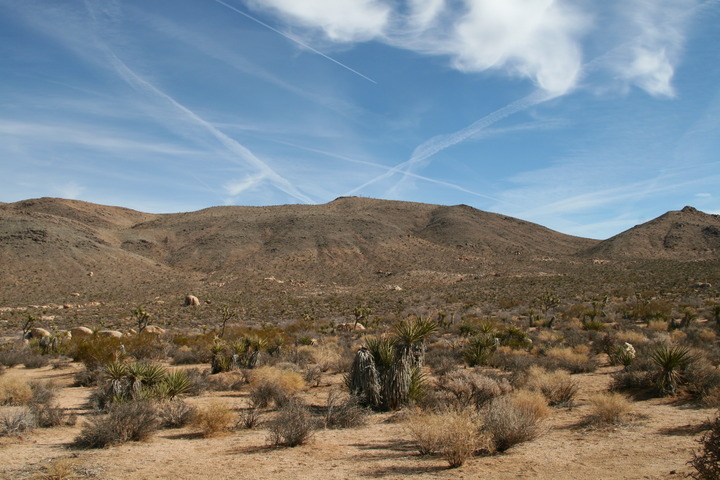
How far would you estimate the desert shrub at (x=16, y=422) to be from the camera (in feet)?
30.1

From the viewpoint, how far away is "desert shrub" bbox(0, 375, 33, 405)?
11.9 meters

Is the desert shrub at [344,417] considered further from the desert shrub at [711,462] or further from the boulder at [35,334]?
the boulder at [35,334]

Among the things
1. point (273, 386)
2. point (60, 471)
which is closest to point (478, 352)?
point (273, 386)

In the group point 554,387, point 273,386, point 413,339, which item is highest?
point 413,339

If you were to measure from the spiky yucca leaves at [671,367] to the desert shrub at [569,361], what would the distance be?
145 inches

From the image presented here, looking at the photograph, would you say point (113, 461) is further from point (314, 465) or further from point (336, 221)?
point (336, 221)

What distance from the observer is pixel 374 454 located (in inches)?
316

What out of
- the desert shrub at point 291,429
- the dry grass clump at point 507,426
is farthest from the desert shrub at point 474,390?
the desert shrub at point 291,429

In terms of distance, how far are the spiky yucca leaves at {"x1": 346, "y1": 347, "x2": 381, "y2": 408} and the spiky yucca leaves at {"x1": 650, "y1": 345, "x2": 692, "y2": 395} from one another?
7.31m

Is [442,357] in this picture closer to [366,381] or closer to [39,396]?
[366,381]

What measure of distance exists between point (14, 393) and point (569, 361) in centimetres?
1740

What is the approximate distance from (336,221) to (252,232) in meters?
18.2

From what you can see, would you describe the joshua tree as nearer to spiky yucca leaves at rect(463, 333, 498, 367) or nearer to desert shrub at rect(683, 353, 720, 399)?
spiky yucca leaves at rect(463, 333, 498, 367)

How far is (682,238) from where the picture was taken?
3625 inches
